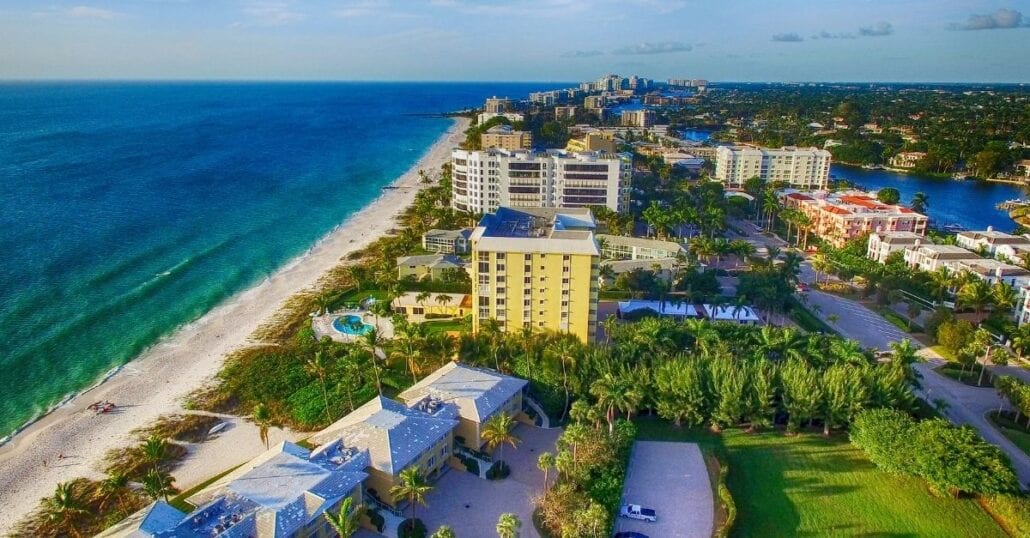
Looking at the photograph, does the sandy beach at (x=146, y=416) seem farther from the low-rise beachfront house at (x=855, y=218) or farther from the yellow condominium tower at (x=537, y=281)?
the low-rise beachfront house at (x=855, y=218)

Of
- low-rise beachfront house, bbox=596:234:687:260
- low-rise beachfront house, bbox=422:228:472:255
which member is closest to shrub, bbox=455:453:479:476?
low-rise beachfront house, bbox=596:234:687:260

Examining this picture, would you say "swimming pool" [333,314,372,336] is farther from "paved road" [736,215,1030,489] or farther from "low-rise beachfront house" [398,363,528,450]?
"paved road" [736,215,1030,489]

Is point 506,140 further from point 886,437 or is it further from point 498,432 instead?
point 886,437

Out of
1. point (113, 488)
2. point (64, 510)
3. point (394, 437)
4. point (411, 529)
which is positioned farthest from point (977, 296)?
point (64, 510)

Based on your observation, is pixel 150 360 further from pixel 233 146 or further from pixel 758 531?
pixel 233 146

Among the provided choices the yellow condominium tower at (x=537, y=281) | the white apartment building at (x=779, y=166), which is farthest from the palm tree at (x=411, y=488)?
the white apartment building at (x=779, y=166)

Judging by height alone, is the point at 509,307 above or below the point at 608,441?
above

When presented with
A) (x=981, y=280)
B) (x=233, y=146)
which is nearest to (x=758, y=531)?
(x=981, y=280)
